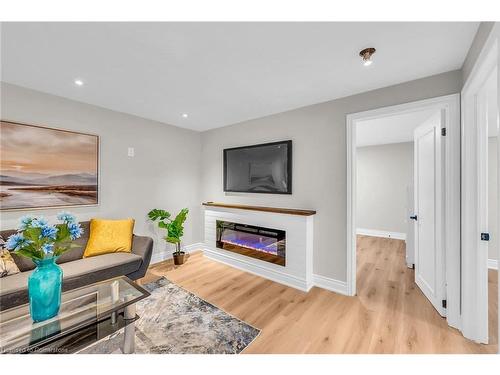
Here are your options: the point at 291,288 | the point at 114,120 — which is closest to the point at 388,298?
the point at 291,288

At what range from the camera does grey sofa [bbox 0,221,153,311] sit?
5.74 feet

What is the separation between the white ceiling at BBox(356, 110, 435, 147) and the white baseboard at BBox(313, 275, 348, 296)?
2.15 m

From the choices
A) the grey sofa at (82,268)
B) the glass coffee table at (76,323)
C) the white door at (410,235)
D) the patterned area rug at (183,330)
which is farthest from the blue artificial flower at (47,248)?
the white door at (410,235)

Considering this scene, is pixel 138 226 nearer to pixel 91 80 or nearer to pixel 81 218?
pixel 81 218

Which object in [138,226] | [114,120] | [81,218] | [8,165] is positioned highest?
[114,120]

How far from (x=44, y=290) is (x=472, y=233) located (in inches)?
123

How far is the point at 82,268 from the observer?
2.12 metres

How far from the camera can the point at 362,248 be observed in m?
4.32

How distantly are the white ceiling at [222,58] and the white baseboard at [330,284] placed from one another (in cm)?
222

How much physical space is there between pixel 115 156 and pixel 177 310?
226 centimetres

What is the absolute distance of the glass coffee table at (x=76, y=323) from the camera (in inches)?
47.9

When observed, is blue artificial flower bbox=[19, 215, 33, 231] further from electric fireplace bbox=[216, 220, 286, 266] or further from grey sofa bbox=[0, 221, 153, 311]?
electric fireplace bbox=[216, 220, 286, 266]

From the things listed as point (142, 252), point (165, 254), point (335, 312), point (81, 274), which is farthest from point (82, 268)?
point (335, 312)

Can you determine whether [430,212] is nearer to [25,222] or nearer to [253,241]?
[253,241]
